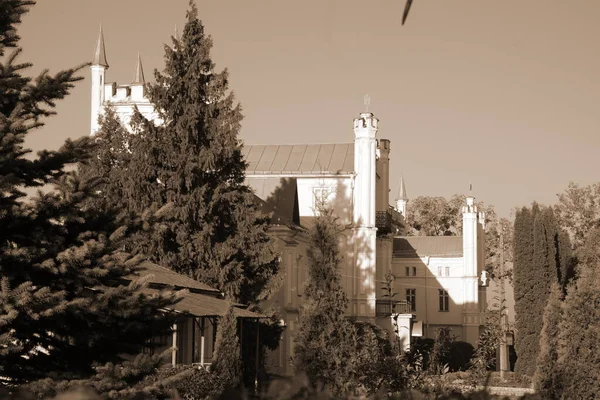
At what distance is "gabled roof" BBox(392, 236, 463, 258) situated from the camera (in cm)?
6781

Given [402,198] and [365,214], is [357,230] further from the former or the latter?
[402,198]

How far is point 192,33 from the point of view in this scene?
108 ft

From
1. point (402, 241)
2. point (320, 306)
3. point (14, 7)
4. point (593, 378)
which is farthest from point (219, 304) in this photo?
point (402, 241)

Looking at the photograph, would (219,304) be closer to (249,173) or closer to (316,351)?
(316,351)

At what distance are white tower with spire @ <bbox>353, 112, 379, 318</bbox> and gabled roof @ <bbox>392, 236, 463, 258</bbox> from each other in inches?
677

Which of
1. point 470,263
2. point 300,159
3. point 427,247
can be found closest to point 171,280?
point 300,159

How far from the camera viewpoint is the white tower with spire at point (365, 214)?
166 ft

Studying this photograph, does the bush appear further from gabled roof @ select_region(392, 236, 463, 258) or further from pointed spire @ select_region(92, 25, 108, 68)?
pointed spire @ select_region(92, 25, 108, 68)

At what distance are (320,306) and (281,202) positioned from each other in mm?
24780

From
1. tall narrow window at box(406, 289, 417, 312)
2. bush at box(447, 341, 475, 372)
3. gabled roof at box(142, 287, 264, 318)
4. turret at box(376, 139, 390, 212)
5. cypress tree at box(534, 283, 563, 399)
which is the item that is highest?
turret at box(376, 139, 390, 212)

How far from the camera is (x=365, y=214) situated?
51062 millimetres

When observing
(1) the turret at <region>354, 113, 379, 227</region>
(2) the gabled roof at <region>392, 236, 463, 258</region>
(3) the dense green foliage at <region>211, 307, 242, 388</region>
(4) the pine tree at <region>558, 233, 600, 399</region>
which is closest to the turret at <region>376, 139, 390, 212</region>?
(1) the turret at <region>354, 113, 379, 227</region>

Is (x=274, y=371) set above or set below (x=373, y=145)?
below

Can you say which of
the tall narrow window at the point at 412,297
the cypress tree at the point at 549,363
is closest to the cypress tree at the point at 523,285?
the cypress tree at the point at 549,363
